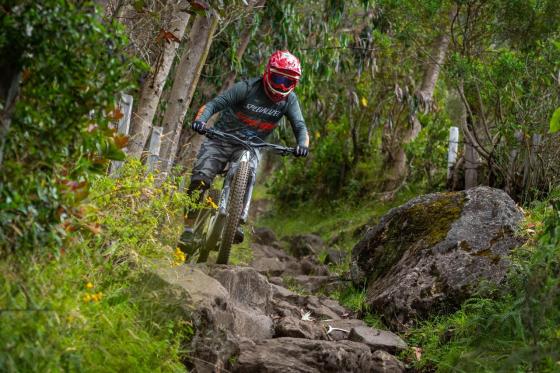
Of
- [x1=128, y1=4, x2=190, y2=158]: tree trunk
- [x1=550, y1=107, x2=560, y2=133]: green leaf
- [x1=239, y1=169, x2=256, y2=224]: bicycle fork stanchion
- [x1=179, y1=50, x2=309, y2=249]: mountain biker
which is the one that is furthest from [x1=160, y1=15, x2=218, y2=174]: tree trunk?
[x1=550, y1=107, x2=560, y2=133]: green leaf

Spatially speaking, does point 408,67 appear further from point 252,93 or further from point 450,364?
point 450,364

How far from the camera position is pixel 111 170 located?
27.3 ft

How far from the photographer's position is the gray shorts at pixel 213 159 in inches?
340

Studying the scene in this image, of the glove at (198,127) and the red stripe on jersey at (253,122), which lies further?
the red stripe on jersey at (253,122)

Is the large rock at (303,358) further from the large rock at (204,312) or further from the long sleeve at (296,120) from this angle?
the long sleeve at (296,120)

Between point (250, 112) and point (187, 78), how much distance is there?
6.88ft

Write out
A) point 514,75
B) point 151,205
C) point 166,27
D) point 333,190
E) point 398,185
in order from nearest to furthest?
point 151,205 < point 166,27 < point 514,75 < point 398,185 < point 333,190

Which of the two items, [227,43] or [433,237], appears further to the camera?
[227,43]

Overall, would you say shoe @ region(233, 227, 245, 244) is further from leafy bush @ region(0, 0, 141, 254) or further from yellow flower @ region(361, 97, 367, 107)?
yellow flower @ region(361, 97, 367, 107)

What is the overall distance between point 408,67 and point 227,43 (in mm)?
4647

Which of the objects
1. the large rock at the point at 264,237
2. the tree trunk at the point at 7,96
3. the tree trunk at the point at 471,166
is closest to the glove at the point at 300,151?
the tree trunk at the point at 7,96

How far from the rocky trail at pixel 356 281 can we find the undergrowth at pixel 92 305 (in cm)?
25

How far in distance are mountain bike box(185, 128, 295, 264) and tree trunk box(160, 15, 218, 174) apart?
6.45 feet

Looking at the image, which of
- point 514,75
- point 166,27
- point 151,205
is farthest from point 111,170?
point 514,75
